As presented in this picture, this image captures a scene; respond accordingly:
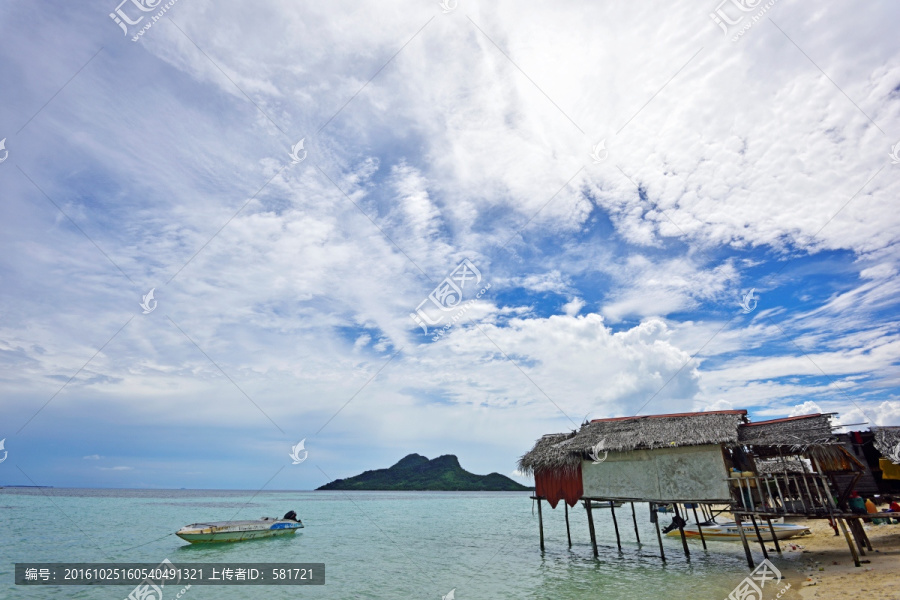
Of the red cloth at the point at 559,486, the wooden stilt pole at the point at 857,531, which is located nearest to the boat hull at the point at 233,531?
the red cloth at the point at 559,486

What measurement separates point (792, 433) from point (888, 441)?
2696 mm

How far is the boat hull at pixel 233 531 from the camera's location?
2348cm

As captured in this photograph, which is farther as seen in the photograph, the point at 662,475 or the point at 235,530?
the point at 235,530

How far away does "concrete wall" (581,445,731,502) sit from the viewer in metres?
14.6

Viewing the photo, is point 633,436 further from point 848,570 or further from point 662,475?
point 848,570

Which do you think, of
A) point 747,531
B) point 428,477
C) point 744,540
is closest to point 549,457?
point 744,540

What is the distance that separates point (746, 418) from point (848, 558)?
493 cm

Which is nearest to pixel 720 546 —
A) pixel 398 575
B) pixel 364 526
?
pixel 398 575

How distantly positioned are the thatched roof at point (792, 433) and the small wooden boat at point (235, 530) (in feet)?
81.9

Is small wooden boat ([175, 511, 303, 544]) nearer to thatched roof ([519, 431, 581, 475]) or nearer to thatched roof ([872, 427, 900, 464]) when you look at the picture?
thatched roof ([519, 431, 581, 475])

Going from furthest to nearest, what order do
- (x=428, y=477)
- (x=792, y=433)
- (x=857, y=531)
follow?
(x=428, y=477) → (x=857, y=531) → (x=792, y=433)

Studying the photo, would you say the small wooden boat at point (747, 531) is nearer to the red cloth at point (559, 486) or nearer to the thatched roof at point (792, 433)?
the red cloth at point (559, 486)

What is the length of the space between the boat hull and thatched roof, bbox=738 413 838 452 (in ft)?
81.9

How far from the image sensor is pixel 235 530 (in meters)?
24.8
